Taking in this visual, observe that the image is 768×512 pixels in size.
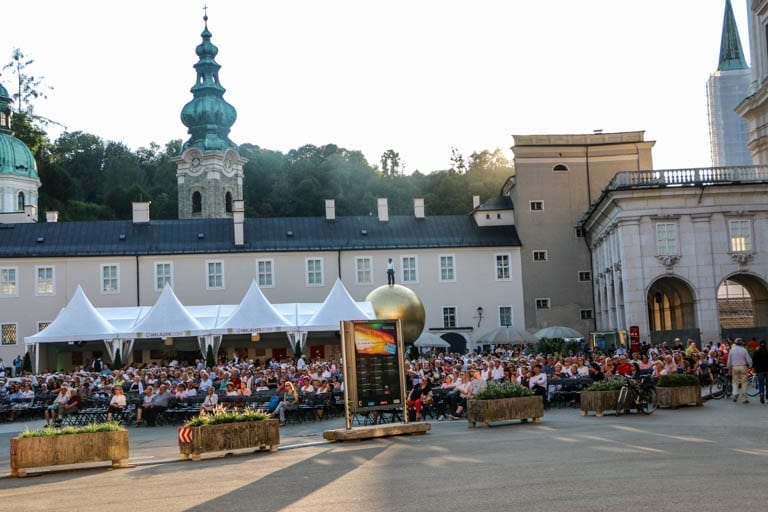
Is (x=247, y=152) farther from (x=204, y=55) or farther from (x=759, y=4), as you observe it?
(x=759, y=4)

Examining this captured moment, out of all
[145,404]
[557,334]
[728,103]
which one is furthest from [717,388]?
[728,103]

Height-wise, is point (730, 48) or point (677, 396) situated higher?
point (730, 48)

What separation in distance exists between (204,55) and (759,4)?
158 feet

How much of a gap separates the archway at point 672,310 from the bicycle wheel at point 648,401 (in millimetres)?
19007

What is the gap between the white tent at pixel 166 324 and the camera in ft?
130

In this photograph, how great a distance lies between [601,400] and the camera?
2138 centimetres

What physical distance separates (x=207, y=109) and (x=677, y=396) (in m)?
66.4

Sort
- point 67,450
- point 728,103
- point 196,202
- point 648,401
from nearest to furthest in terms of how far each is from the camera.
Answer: point 67,450 < point 648,401 < point 196,202 < point 728,103

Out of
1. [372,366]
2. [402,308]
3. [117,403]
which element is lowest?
[117,403]

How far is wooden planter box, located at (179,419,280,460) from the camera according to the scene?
16875 millimetres

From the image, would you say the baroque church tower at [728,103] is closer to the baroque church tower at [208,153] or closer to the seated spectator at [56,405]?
the baroque church tower at [208,153]

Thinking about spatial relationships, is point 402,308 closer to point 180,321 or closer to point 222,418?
point 180,321

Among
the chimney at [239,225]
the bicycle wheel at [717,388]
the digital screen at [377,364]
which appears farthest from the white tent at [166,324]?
the digital screen at [377,364]

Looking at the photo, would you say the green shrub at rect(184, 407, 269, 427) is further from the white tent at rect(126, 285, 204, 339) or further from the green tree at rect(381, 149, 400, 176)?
the green tree at rect(381, 149, 400, 176)
